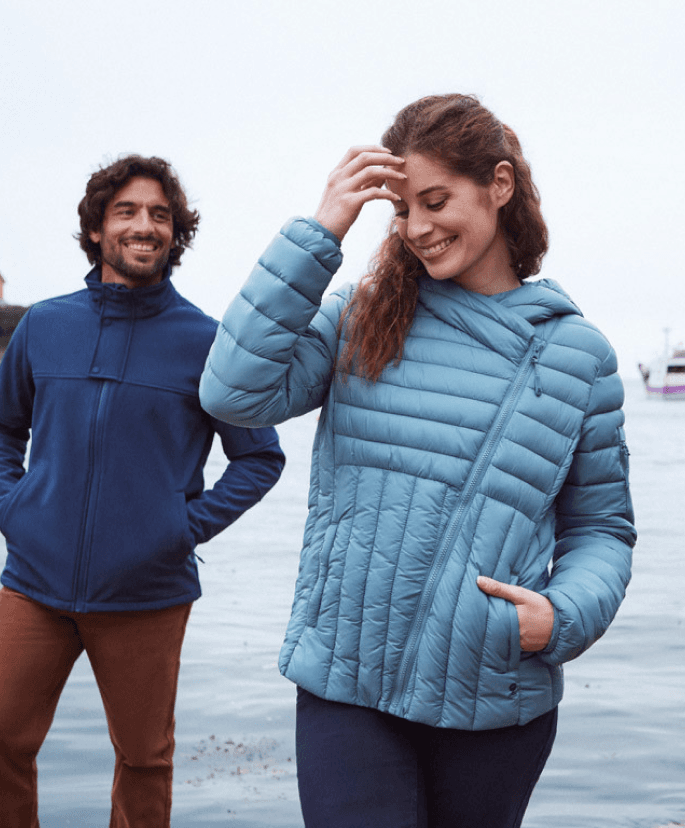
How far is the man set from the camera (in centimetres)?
306

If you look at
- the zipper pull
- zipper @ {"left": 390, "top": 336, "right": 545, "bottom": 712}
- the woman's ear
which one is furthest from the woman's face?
zipper @ {"left": 390, "top": 336, "right": 545, "bottom": 712}

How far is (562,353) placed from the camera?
85.5 inches

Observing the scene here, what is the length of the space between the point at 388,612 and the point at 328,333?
58cm

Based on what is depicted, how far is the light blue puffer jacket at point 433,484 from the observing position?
2064 millimetres

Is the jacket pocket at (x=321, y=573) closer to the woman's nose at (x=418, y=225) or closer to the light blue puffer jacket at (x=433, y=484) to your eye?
the light blue puffer jacket at (x=433, y=484)

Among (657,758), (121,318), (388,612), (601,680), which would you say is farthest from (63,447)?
(601,680)

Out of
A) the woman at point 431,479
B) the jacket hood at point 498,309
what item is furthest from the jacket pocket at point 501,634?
the jacket hood at point 498,309

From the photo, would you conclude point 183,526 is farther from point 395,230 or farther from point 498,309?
point 498,309

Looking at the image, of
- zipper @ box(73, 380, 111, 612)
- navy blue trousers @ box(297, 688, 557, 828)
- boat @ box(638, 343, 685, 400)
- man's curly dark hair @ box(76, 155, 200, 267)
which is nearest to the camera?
navy blue trousers @ box(297, 688, 557, 828)

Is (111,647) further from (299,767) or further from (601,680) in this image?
(601,680)

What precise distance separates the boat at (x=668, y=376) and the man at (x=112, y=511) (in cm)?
10014

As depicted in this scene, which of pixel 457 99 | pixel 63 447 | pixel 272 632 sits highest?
pixel 457 99

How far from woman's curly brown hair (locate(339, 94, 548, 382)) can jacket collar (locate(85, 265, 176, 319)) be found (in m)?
1.17

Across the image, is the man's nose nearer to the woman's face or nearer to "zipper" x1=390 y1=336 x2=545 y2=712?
the woman's face
